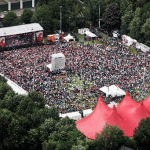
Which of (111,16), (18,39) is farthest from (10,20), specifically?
(111,16)

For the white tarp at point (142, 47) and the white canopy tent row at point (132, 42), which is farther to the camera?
the white canopy tent row at point (132, 42)

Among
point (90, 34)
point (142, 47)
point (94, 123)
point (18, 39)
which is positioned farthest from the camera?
point (90, 34)

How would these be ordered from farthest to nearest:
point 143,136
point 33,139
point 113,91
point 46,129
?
point 113,91 < point 33,139 < point 46,129 < point 143,136

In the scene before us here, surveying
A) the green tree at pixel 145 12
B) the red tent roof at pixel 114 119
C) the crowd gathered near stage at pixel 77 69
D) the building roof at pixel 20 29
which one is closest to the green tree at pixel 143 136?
the red tent roof at pixel 114 119

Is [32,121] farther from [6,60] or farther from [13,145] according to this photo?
[6,60]

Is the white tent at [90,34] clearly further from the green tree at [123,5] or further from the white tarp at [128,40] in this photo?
the green tree at [123,5]

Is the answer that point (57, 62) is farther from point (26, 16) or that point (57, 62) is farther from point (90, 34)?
point (26, 16)
